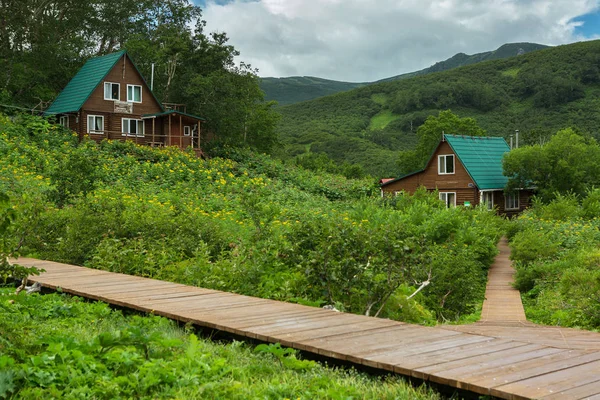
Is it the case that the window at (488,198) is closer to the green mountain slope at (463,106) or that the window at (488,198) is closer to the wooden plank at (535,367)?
the wooden plank at (535,367)

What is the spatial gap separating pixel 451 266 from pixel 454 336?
892cm

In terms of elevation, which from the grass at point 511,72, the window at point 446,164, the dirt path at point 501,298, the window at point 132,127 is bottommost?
the dirt path at point 501,298

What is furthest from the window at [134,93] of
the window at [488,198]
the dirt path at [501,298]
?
the dirt path at [501,298]

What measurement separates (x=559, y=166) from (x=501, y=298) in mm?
22812

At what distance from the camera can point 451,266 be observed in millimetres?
14398

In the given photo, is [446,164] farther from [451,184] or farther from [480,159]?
[480,159]

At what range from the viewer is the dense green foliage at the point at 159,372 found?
13.7 feet

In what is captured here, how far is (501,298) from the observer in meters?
15.1

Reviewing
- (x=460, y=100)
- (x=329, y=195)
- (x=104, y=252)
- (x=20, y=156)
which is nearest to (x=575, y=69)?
(x=460, y=100)

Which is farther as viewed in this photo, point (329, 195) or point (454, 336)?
point (329, 195)

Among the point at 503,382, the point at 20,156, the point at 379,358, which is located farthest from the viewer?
the point at 20,156

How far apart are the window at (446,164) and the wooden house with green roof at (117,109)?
47.1ft

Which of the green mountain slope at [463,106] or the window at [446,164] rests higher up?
the green mountain slope at [463,106]

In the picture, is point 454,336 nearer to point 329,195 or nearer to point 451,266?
point 451,266
